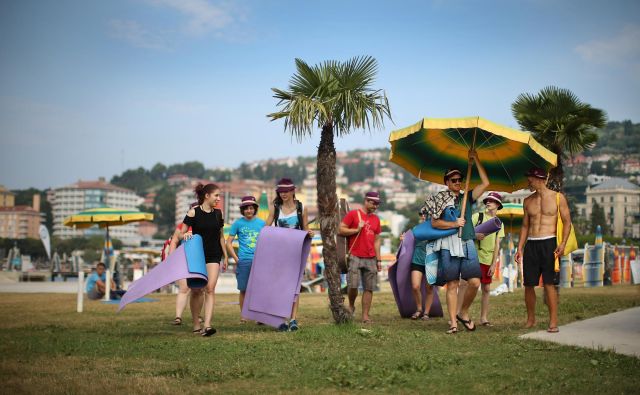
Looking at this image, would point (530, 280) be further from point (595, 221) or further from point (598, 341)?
point (595, 221)

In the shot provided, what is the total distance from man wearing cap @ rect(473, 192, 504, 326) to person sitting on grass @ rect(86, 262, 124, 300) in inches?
438

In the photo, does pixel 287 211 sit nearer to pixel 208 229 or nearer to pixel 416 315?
pixel 208 229

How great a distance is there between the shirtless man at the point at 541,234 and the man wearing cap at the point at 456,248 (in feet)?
2.05

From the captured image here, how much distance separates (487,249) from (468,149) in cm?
182

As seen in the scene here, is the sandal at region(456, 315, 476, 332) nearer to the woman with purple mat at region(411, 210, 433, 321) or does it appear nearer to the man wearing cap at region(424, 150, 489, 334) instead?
the man wearing cap at region(424, 150, 489, 334)

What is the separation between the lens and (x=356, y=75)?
37.1 feet

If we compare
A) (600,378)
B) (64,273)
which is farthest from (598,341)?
(64,273)

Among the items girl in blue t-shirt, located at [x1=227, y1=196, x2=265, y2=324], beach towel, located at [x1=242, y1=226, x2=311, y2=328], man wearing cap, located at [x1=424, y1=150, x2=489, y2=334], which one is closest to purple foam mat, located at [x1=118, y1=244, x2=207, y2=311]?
beach towel, located at [x1=242, y1=226, x2=311, y2=328]

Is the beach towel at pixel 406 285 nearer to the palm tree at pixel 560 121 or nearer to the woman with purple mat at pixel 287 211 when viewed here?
the woman with purple mat at pixel 287 211

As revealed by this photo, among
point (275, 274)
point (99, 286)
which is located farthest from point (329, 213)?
point (99, 286)

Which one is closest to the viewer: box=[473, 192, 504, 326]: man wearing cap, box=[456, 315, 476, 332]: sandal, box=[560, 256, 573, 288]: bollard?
box=[456, 315, 476, 332]: sandal

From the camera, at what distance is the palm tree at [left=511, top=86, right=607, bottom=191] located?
56.5ft

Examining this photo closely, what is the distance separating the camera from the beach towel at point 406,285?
13.0 metres

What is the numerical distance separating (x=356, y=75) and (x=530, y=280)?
363 cm
